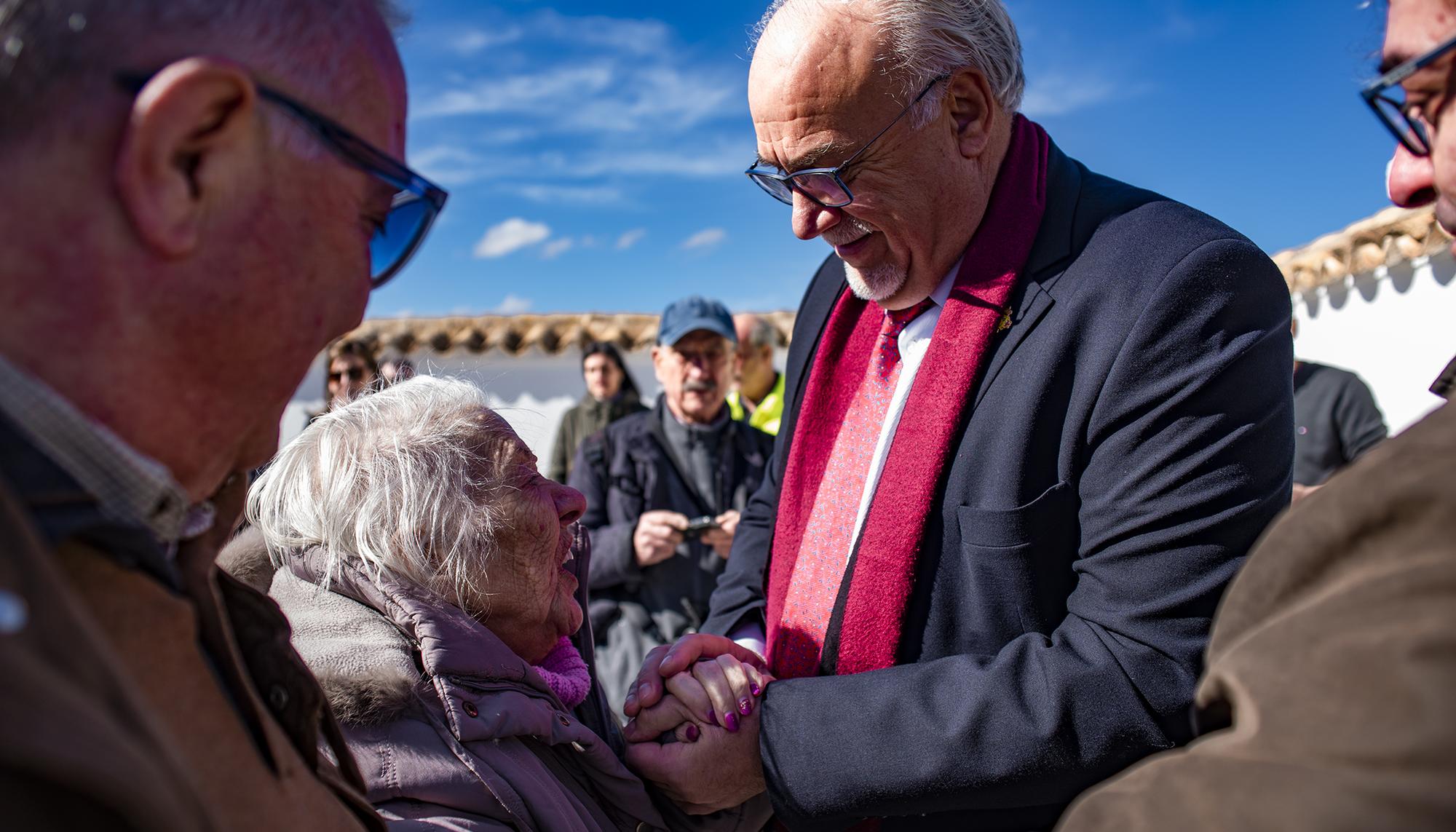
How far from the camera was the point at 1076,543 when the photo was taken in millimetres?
1826

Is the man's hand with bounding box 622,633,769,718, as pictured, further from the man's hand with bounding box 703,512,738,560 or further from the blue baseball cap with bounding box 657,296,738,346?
the blue baseball cap with bounding box 657,296,738,346

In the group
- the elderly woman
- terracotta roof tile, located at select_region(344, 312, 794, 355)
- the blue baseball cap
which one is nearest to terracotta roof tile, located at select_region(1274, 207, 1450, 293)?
the blue baseball cap

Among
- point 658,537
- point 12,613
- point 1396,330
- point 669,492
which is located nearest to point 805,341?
point 658,537

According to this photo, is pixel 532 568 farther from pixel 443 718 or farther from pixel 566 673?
pixel 443 718

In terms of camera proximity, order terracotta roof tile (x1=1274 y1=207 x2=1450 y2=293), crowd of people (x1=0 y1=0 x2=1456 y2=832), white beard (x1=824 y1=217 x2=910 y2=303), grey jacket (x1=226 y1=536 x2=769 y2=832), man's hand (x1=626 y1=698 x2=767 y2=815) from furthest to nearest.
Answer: terracotta roof tile (x1=1274 y1=207 x2=1450 y2=293)
white beard (x1=824 y1=217 x2=910 y2=303)
man's hand (x1=626 y1=698 x2=767 y2=815)
grey jacket (x1=226 y1=536 x2=769 y2=832)
crowd of people (x1=0 y1=0 x2=1456 y2=832)

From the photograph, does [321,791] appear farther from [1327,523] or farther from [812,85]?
[812,85]

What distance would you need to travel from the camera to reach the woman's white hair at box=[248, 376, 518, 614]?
6.25 feet

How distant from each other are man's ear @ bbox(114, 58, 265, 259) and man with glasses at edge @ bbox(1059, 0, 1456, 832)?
3.44 ft

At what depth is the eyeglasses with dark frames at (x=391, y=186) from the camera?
1.03 metres

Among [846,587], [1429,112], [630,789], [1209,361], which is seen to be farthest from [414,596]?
[1429,112]

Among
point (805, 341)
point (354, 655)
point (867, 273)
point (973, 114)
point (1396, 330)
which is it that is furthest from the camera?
point (1396, 330)

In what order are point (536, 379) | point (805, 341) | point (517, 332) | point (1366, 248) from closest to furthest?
1. point (805, 341)
2. point (1366, 248)
3. point (536, 379)
4. point (517, 332)

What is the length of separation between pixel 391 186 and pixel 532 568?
107 centimetres

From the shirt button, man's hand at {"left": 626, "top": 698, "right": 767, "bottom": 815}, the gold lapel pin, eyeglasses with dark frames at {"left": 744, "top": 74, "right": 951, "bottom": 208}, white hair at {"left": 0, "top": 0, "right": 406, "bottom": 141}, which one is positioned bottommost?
man's hand at {"left": 626, "top": 698, "right": 767, "bottom": 815}
